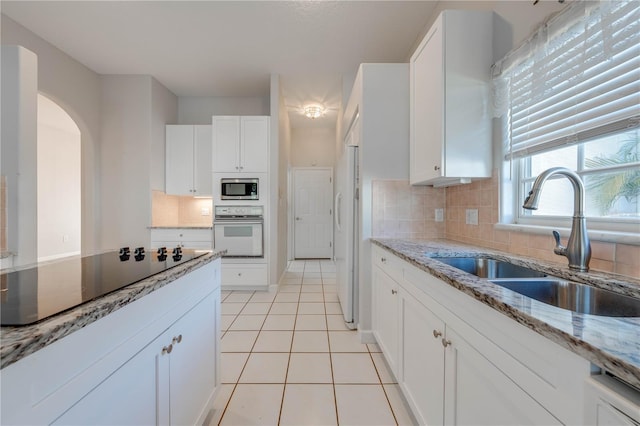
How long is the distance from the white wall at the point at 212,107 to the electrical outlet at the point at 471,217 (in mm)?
3347

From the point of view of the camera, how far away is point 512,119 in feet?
4.96

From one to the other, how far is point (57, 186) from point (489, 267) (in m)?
7.97

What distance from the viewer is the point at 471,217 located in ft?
6.05

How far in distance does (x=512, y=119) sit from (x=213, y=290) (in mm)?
1915

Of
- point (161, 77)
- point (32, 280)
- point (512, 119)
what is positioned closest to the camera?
point (32, 280)

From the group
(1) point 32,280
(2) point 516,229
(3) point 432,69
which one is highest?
(3) point 432,69

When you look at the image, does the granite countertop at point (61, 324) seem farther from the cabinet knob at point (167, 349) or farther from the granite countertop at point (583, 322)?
the granite countertop at point (583, 322)

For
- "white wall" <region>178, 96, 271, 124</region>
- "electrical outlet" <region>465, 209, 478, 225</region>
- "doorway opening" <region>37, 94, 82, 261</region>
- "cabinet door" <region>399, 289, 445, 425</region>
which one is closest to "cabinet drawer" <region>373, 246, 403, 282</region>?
"cabinet door" <region>399, 289, 445, 425</region>

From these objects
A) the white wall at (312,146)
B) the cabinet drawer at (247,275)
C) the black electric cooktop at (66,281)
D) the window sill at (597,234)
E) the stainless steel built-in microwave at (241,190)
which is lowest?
the cabinet drawer at (247,275)

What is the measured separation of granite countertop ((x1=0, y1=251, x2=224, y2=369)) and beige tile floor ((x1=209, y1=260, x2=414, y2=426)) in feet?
3.41

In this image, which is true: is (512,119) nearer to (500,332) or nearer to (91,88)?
(500,332)

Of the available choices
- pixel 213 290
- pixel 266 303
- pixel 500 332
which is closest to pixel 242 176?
pixel 266 303

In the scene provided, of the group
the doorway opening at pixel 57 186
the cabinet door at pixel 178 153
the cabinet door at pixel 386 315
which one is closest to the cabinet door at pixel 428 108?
the cabinet door at pixel 386 315

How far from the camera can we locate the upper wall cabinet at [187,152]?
3.79m
